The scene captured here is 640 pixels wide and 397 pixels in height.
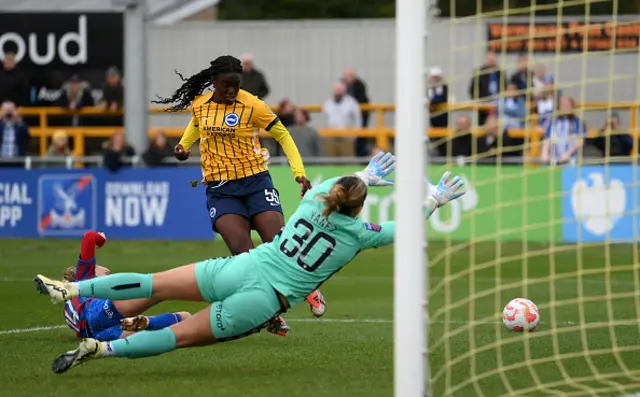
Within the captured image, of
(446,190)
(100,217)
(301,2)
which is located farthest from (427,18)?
(301,2)

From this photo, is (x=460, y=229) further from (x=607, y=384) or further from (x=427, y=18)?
(x=427, y=18)

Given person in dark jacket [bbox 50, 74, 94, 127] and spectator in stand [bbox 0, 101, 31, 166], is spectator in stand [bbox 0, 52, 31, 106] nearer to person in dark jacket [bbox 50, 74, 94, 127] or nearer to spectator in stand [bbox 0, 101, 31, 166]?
person in dark jacket [bbox 50, 74, 94, 127]

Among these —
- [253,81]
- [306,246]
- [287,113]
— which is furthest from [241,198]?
[253,81]

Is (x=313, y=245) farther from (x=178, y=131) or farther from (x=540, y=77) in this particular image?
(x=178, y=131)

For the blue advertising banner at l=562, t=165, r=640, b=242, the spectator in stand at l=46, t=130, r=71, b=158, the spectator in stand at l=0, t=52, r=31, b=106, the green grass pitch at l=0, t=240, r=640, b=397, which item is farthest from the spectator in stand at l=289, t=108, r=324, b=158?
the spectator in stand at l=0, t=52, r=31, b=106

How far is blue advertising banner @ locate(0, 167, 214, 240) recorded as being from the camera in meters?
20.9

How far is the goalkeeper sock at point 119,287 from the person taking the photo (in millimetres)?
8383

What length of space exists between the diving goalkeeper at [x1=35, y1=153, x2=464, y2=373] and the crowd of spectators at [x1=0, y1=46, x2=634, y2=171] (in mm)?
10984

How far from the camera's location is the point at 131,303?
382 inches

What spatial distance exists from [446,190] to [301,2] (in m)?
29.2

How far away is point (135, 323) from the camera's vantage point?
9711mm

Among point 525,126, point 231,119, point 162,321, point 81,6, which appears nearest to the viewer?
point 162,321

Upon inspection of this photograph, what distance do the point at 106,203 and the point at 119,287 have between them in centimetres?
1271

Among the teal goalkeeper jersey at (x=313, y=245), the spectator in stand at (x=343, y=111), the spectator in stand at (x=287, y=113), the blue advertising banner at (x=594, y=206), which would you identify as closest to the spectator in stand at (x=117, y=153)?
the spectator in stand at (x=287, y=113)
